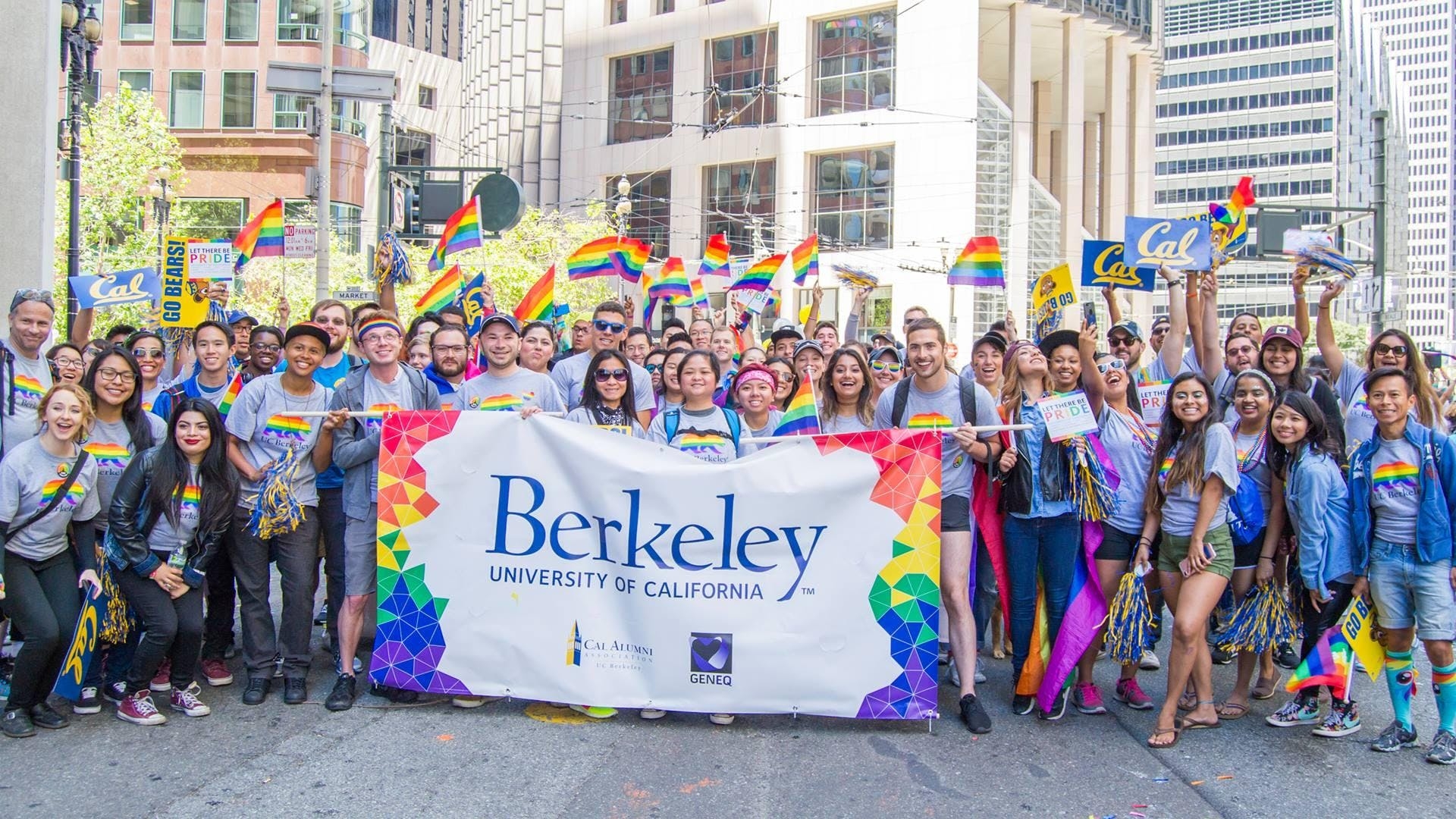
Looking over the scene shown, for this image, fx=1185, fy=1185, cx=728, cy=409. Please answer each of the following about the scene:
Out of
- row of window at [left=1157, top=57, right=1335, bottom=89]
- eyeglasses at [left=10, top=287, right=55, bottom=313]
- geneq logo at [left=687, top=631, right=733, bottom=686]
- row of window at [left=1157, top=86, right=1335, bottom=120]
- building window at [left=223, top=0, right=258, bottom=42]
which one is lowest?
geneq logo at [left=687, top=631, right=733, bottom=686]

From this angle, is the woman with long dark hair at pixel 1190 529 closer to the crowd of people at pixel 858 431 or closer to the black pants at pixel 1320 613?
the crowd of people at pixel 858 431

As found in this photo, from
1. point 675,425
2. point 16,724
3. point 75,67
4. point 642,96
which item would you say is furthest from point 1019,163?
point 16,724

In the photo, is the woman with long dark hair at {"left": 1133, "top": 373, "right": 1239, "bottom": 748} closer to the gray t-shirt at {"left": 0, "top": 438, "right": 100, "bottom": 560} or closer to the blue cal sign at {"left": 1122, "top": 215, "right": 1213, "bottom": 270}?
the blue cal sign at {"left": 1122, "top": 215, "right": 1213, "bottom": 270}

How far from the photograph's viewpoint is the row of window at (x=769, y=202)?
3975cm

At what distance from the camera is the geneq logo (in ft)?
19.0

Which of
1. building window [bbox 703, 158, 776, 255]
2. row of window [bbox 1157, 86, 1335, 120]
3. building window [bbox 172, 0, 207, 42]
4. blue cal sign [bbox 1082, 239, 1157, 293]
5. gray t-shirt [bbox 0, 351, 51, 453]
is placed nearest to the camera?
gray t-shirt [bbox 0, 351, 51, 453]

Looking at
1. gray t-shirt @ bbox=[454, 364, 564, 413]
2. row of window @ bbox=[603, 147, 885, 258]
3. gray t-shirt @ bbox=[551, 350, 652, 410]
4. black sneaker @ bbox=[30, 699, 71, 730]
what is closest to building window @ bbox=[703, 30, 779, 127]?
row of window @ bbox=[603, 147, 885, 258]

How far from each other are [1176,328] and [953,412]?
2.41 m

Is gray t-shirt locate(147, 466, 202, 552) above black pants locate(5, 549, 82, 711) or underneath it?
above

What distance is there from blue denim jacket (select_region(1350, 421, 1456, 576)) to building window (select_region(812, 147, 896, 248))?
34.3 meters

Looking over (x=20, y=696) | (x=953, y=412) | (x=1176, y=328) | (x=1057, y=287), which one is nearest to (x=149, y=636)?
(x=20, y=696)

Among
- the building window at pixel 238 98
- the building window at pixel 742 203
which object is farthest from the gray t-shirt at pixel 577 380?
the building window at pixel 238 98

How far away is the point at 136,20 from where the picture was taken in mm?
42500

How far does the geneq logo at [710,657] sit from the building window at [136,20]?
145 feet
